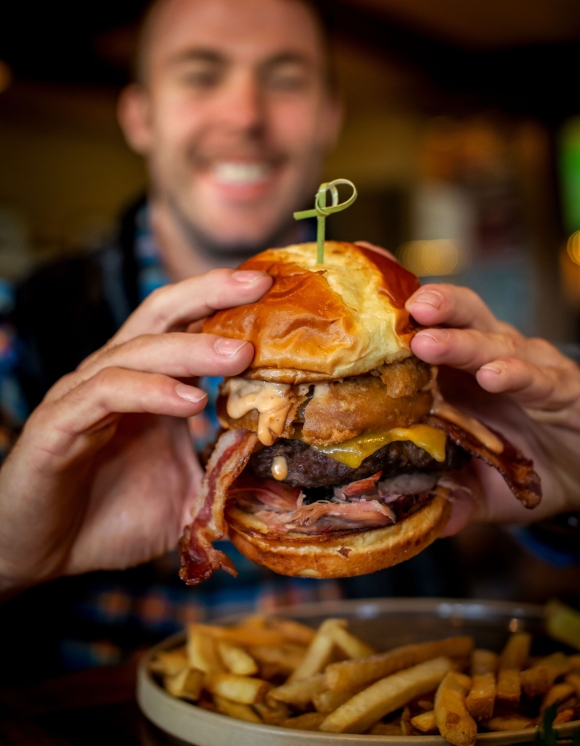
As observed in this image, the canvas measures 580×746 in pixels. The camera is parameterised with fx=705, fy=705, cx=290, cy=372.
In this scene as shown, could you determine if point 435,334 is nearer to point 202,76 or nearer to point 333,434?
point 333,434

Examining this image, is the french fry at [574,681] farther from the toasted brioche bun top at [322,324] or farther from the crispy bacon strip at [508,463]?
the toasted brioche bun top at [322,324]

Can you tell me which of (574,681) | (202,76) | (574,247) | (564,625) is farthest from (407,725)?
(574,247)

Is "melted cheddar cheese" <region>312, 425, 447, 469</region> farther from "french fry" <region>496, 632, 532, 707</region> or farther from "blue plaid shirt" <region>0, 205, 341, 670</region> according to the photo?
"blue plaid shirt" <region>0, 205, 341, 670</region>

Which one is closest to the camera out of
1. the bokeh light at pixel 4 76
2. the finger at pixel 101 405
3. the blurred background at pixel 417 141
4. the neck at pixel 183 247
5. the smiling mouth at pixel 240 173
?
the finger at pixel 101 405

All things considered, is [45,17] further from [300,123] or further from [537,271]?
[537,271]

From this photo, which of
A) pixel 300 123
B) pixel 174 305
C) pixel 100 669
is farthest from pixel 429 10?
pixel 100 669

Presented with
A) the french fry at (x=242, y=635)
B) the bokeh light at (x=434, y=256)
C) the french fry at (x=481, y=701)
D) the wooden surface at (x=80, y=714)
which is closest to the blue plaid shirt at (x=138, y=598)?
the french fry at (x=242, y=635)

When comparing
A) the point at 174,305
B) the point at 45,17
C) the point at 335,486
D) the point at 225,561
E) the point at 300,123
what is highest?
the point at 45,17
